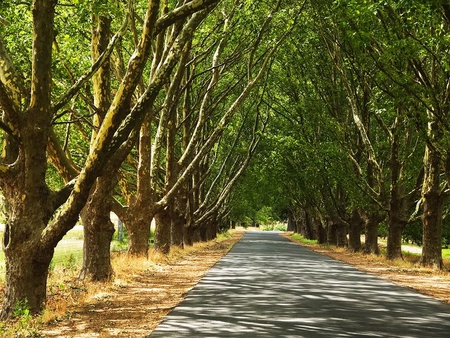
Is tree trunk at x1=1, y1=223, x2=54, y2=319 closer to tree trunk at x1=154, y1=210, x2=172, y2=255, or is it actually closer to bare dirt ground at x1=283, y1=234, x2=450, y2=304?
bare dirt ground at x1=283, y1=234, x2=450, y2=304

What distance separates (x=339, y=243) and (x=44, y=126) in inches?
1195

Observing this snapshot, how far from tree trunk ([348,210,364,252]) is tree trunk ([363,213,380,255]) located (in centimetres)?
262

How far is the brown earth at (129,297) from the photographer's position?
7844mm

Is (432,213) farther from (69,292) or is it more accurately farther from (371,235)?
(69,292)

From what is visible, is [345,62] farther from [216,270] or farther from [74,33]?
[74,33]

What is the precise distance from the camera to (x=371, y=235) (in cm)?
2900

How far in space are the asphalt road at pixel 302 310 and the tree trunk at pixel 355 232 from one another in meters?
16.8

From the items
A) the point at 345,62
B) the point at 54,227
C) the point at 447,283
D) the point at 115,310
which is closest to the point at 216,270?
the point at 447,283

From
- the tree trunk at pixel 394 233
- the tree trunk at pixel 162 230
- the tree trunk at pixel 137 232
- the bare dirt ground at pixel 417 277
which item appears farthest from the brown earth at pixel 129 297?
the tree trunk at pixel 394 233

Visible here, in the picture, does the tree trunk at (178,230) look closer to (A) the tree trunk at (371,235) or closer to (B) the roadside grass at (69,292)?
(B) the roadside grass at (69,292)

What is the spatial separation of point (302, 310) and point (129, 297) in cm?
367

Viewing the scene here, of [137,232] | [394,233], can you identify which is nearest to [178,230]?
[137,232]

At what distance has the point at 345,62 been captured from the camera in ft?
80.0

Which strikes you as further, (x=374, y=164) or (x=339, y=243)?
(x=339, y=243)
